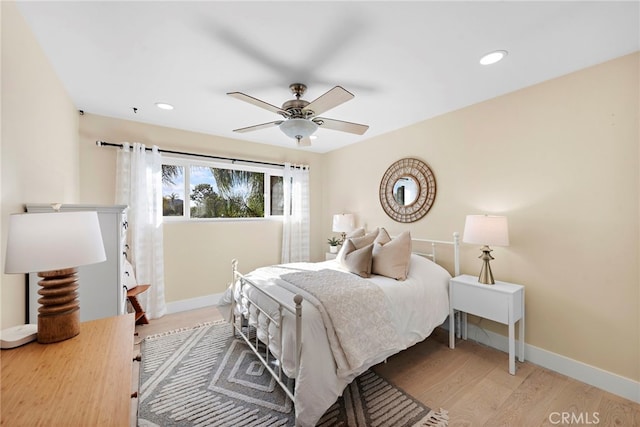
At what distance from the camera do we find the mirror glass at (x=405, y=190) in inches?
135

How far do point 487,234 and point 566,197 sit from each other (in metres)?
0.67

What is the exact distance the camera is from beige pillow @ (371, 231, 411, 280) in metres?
2.62

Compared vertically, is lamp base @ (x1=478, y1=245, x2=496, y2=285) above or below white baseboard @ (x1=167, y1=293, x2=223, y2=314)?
above

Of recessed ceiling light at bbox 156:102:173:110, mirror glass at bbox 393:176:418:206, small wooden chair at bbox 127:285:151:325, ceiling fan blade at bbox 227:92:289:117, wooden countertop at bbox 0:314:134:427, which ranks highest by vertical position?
recessed ceiling light at bbox 156:102:173:110

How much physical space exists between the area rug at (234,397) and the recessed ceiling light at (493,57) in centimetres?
254

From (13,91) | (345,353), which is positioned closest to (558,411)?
(345,353)

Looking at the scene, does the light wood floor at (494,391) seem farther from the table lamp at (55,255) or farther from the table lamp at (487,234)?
the table lamp at (55,255)

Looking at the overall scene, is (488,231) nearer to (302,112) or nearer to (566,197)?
(566,197)

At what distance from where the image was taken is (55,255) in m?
1.09

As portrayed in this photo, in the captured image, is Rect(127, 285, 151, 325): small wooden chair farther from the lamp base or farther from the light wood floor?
the lamp base

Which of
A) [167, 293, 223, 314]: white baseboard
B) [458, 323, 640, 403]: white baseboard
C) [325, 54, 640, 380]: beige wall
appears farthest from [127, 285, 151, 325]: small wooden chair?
[458, 323, 640, 403]: white baseboard

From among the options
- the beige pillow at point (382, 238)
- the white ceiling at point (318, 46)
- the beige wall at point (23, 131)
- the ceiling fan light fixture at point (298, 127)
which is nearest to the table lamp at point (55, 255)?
the beige wall at point (23, 131)

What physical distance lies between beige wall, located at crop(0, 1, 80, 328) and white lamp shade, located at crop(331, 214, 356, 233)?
3.19 meters

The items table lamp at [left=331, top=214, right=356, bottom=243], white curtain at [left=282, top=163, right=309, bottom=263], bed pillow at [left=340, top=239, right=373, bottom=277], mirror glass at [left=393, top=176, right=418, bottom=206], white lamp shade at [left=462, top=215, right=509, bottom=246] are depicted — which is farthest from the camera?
white curtain at [left=282, top=163, right=309, bottom=263]
